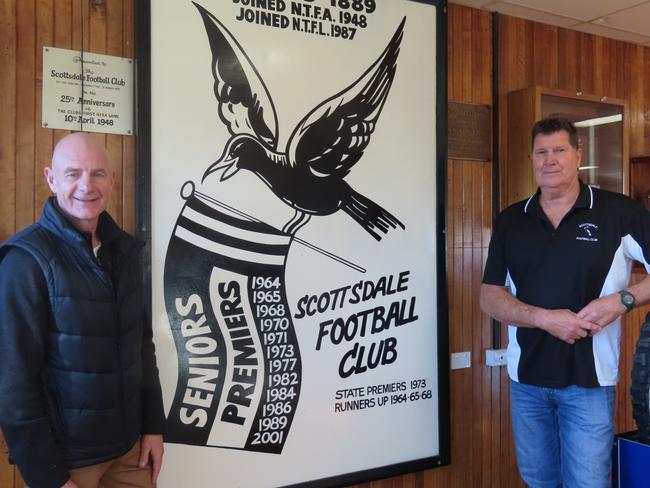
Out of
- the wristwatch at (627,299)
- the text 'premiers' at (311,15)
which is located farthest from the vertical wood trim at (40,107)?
the wristwatch at (627,299)

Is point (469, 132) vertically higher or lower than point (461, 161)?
higher

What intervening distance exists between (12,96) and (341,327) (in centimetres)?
155

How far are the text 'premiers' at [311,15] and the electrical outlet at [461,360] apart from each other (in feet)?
5.30

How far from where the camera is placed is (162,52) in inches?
84.1

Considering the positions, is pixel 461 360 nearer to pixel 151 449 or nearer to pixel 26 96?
pixel 151 449

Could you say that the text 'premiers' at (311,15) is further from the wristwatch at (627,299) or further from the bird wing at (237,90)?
the wristwatch at (627,299)

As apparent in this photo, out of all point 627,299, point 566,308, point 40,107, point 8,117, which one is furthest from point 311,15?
point 627,299

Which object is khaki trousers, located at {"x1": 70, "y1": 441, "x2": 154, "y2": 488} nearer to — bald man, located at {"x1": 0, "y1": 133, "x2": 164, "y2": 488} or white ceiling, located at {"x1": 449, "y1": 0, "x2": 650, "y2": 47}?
bald man, located at {"x1": 0, "y1": 133, "x2": 164, "y2": 488}

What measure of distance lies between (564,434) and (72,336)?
1863 mm

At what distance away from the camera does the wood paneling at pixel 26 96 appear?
195 cm

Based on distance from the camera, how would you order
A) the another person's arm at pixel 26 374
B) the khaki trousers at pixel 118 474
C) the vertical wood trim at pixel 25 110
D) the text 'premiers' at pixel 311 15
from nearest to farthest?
the another person's arm at pixel 26 374
the khaki trousers at pixel 118 474
the vertical wood trim at pixel 25 110
the text 'premiers' at pixel 311 15

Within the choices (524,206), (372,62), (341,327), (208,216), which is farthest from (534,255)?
(208,216)

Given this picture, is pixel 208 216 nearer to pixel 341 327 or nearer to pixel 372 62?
pixel 341 327

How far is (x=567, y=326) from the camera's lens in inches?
82.5
